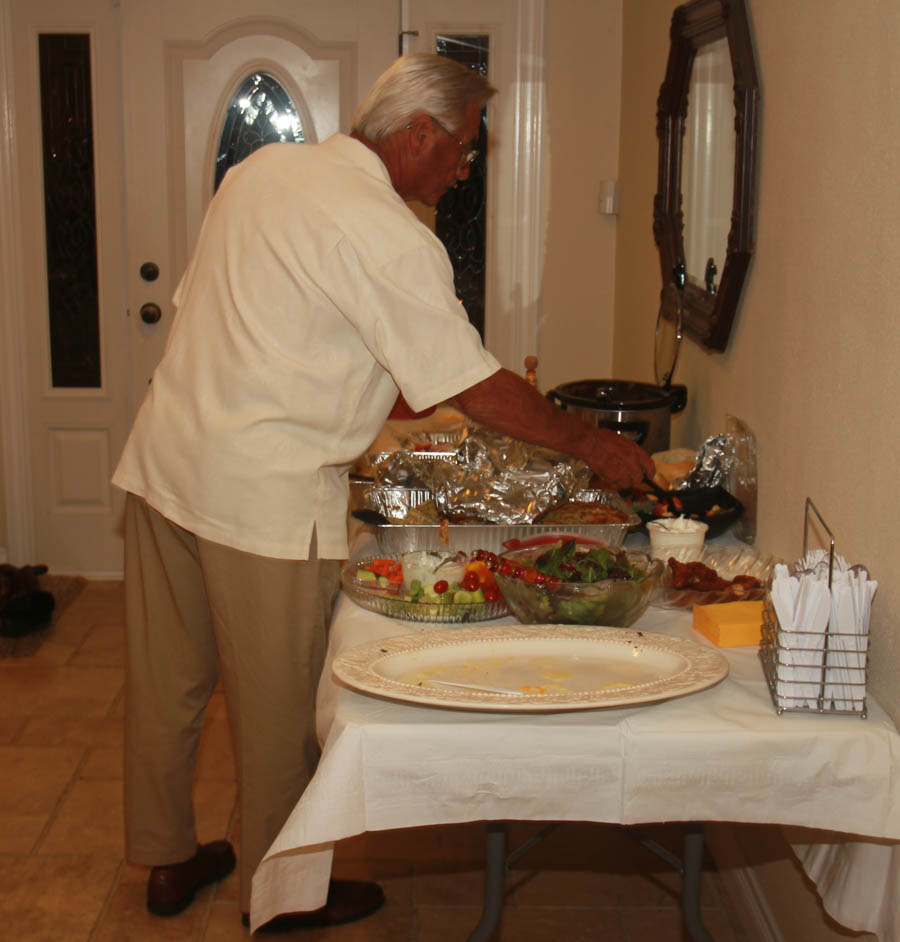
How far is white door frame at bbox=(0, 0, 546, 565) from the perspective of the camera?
3.92 m

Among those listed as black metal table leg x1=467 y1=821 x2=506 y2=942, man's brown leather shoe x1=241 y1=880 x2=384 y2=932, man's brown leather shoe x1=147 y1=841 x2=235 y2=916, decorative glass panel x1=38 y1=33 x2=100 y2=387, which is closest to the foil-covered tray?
black metal table leg x1=467 y1=821 x2=506 y2=942

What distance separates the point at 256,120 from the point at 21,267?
3.15 feet

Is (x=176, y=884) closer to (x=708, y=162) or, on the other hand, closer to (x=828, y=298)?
(x=828, y=298)

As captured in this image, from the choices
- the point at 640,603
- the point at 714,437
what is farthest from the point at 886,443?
the point at 714,437

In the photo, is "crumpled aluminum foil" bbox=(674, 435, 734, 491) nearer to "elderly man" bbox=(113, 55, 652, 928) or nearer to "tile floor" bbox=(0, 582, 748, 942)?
"elderly man" bbox=(113, 55, 652, 928)

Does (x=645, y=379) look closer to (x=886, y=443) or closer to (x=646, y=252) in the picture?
(x=646, y=252)

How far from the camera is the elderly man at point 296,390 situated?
1669 millimetres

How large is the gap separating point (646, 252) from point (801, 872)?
6.39 feet

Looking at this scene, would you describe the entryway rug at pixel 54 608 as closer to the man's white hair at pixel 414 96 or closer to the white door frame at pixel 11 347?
the white door frame at pixel 11 347

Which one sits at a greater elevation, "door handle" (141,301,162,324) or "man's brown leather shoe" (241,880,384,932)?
"door handle" (141,301,162,324)

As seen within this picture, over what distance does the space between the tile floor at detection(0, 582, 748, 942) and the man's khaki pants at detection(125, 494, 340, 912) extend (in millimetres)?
188

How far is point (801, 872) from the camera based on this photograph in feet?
6.51

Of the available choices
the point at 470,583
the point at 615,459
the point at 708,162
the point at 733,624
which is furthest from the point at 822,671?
the point at 708,162

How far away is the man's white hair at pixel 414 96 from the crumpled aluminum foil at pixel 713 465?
84 cm
